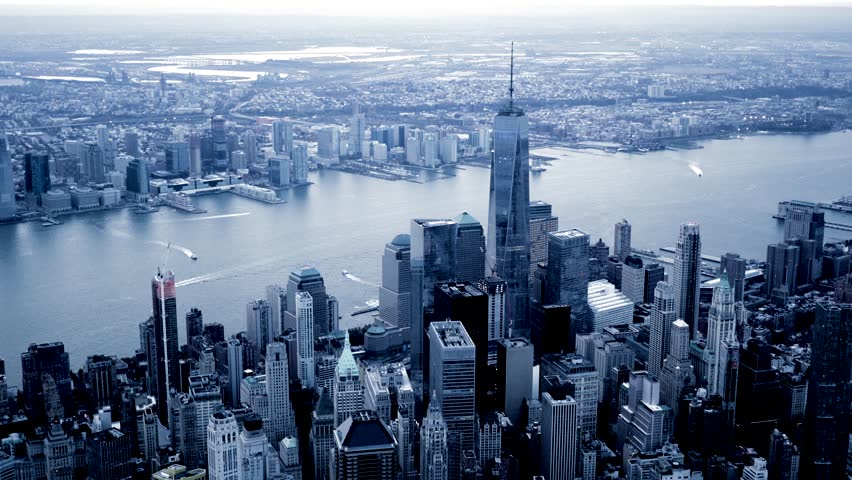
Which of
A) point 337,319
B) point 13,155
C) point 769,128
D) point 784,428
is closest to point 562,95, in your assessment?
point 769,128

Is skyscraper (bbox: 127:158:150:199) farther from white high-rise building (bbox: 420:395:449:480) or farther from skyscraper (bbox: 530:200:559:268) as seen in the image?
white high-rise building (bbox: 420:395:449:480)

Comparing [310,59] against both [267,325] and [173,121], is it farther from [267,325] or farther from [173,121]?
[267,325]

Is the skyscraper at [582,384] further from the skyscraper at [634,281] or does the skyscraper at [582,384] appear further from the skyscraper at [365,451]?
the skyscraper at [634,281]

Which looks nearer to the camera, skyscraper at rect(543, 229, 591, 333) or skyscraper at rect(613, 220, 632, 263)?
skyscraper at rect(543, 229, 591, 333)

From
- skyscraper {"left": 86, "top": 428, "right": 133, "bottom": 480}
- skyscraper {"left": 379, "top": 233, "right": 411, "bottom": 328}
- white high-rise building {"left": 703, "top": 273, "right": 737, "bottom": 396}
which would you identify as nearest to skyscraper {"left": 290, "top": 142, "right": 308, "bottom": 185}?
skyscraper {"left": 379, "top": 233, "right": 411, "bottom": 328}

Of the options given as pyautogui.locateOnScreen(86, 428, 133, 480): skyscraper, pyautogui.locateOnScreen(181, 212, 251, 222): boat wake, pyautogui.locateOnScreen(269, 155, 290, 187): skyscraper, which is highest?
pyautogui.locateOnScreen(269, 155, 290, 187): skyscraper
